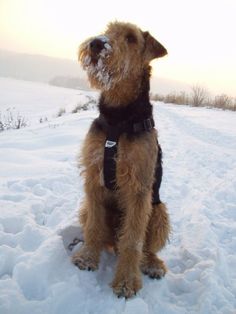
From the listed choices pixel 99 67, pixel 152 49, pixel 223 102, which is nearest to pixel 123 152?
pixel 99 67

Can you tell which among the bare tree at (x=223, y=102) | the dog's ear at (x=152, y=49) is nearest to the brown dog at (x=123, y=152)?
the dog's ear at (x=152, y=49)

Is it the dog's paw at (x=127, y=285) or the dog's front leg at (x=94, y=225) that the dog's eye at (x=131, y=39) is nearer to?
the dog's front leg at (x=94, y=225)

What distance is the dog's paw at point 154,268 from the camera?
12.1ft

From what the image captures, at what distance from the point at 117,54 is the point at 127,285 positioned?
80.7 inches

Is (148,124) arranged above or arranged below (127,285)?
above

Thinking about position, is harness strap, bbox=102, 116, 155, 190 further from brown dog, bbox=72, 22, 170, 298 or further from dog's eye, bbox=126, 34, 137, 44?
dog's eye, bbox=126, 34, 137, 44

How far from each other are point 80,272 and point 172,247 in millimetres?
1430

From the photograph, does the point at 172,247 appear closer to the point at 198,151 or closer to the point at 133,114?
the point at 133,114

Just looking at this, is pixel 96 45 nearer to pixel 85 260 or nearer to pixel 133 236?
pixel 133 236

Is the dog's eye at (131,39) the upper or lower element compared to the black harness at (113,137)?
upper

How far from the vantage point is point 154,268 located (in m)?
3.72

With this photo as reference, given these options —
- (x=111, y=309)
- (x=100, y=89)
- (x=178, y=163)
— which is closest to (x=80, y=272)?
(x=111, y=309)

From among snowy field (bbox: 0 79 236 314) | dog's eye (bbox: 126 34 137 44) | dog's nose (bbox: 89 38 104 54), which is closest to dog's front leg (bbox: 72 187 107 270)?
snowy field (bbox: 0 79 236 314)

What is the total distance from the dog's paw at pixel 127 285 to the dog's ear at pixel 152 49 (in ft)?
6.72
